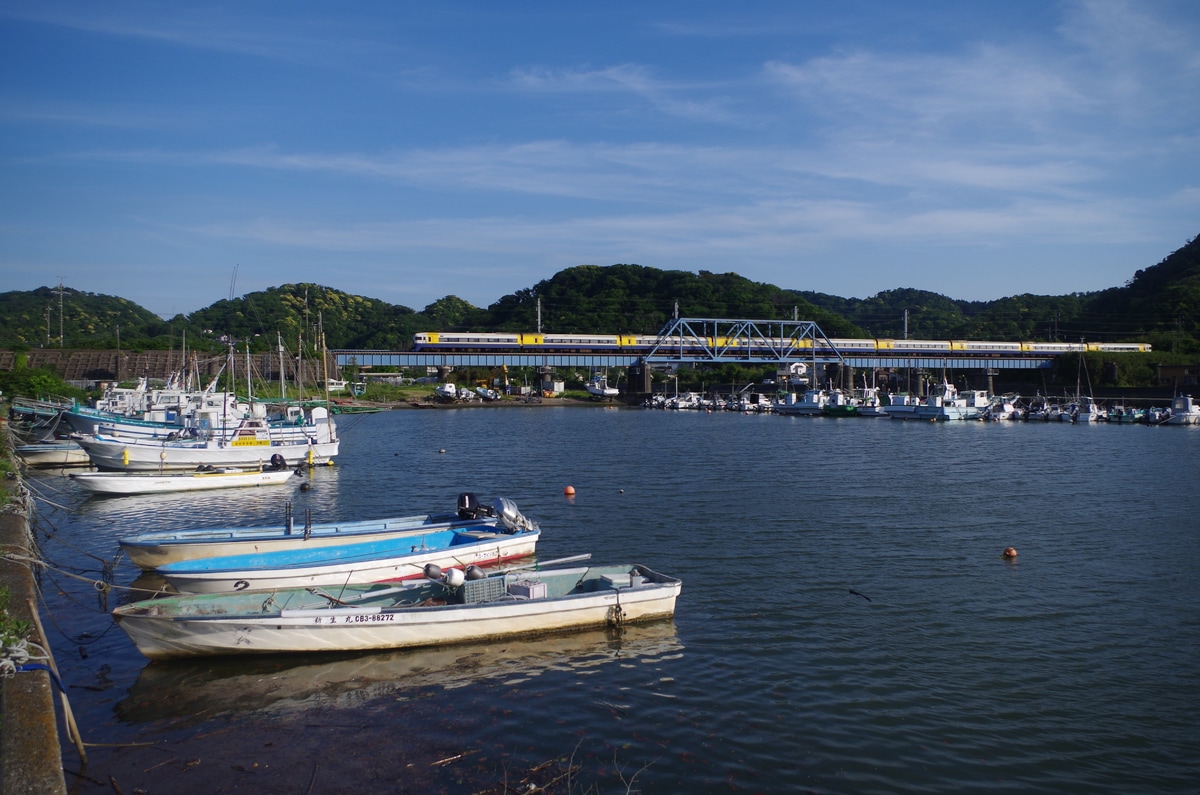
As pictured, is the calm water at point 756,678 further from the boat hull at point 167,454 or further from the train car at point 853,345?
the train car at point 853,345

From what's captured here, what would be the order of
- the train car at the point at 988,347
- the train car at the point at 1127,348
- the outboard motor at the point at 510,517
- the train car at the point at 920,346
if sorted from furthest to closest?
1. the train car at the point at 920,346
2. the train car at the point at 988,347
3. the train car at the point at 1127,348
4. the outboard motor at the point at 510,517

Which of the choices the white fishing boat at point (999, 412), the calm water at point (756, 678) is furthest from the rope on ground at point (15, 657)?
the white fishing boat at point (999, 412)

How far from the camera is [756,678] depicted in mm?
13625

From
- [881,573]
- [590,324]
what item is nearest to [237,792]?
[881,573]

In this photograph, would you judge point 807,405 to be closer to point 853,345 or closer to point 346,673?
point 853,345

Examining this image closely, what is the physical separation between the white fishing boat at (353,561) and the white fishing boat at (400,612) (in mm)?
410

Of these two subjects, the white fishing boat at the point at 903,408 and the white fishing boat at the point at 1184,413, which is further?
the white fishing boat at the point at 903,408

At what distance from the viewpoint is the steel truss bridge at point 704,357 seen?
112m

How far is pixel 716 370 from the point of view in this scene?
5915 inches

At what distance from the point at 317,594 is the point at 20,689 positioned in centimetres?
586

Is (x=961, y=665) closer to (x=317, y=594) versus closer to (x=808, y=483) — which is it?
(x=317, y=594)

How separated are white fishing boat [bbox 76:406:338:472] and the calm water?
656 centimetres

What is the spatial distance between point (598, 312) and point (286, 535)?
15913 cm

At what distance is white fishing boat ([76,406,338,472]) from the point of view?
3472 centimetres
